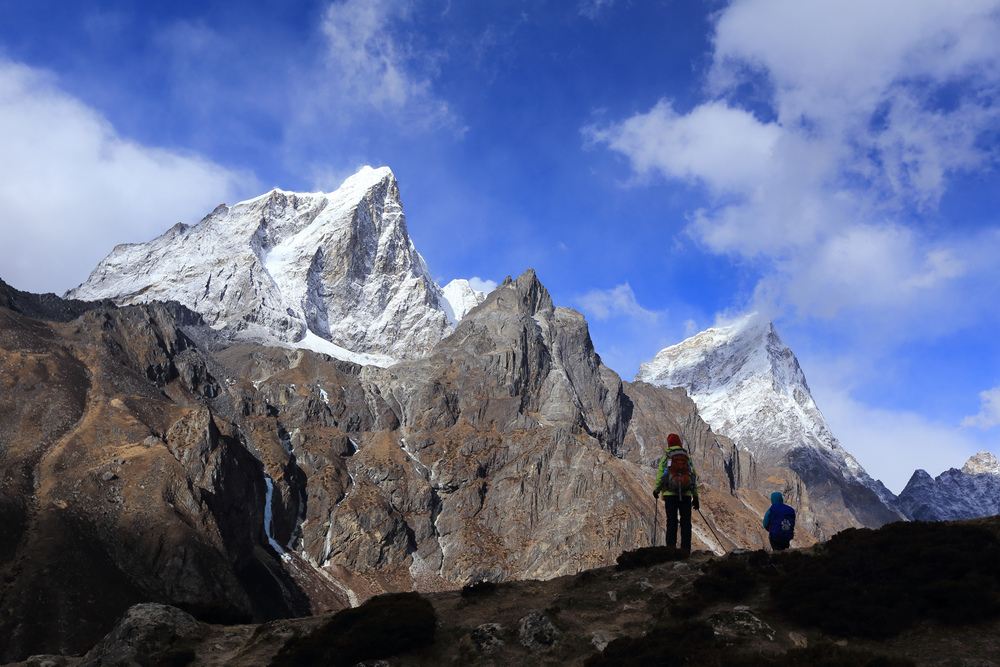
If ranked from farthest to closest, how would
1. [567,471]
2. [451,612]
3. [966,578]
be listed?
[567,471]
[451,612]
[966,578]

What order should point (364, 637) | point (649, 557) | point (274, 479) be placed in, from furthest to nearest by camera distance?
point (274, 479) → point (649, 557) → point (364, 637)

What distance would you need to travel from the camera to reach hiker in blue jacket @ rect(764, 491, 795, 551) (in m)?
25.0

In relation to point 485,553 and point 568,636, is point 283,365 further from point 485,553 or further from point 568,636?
point 568,636

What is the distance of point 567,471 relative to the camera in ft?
504

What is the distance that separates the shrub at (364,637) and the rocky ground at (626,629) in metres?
0.05

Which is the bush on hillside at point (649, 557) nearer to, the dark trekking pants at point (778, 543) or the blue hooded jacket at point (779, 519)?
the dark trekking pants at point (778, 543)

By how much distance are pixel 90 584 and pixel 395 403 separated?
106198 millimetres

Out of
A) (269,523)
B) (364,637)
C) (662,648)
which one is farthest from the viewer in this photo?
(269,523)

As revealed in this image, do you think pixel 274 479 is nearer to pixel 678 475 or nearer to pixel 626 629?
pixel 678 475

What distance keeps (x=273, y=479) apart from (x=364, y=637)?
418 feet

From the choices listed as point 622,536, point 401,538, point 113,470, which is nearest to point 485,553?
point 401,538

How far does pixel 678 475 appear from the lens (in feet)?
88.5

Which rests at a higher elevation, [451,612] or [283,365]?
[283,365]

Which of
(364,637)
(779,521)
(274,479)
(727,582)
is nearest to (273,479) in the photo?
(274,479)
